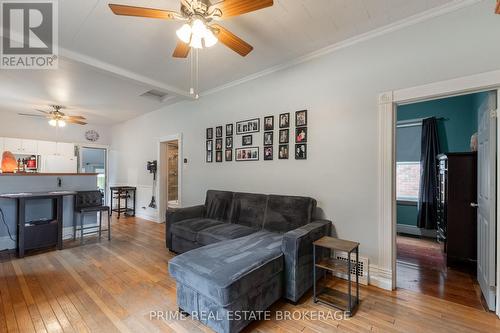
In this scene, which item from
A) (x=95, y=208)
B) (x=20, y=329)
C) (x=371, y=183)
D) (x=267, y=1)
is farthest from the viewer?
(x=95, y=208)

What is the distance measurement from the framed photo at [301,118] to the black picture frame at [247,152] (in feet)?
2.58

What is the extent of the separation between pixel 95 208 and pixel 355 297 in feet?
14.0

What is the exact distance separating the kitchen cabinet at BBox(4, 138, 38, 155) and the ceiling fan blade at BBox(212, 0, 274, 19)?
6.66 m

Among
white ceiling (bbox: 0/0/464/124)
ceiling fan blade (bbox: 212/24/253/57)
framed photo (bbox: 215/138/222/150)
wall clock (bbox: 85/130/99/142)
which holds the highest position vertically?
white ceiling (bbox: 0/0/464/124)

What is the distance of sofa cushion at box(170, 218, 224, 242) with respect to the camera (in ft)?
10.1

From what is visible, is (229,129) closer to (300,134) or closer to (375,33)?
(300,134)

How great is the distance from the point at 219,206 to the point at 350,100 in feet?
7.83

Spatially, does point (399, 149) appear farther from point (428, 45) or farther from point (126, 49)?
point (126, 49)

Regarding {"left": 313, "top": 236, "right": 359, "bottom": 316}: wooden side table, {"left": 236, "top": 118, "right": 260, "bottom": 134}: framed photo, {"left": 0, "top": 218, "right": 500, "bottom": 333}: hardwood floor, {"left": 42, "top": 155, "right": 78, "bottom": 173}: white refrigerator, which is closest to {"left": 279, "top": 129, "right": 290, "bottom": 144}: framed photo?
{"left": 236, "top": 118, "right": 260, "bottom": 134}: framed photo

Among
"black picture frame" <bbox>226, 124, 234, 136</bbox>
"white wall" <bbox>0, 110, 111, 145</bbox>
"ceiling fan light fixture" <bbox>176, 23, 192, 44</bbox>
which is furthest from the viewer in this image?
"white wall" <bbox>0, 110, 111, 145</bbox>

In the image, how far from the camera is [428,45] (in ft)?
7.27

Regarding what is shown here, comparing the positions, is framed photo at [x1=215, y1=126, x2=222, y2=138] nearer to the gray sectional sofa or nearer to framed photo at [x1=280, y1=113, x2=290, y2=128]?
framed photo at [x1=280, y1=113, x2=290, y2=128]

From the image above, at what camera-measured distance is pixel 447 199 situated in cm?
300

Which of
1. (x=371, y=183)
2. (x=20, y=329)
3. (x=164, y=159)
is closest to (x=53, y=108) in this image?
(x=164, y=159)
